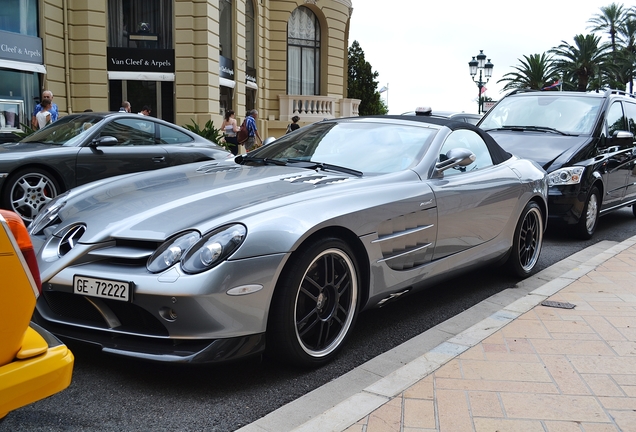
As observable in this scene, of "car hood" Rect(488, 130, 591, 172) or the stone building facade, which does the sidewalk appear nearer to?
"car hood" Rect(488, 130, 591, 172)

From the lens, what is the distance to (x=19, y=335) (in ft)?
6.74

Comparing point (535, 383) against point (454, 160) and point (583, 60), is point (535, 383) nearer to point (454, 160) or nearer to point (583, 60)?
point (454, 160)

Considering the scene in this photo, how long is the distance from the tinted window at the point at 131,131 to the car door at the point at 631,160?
6325 mm

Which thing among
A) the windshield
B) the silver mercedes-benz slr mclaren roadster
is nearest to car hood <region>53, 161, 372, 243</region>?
the silver mercedes-benz slr mclaren roadster

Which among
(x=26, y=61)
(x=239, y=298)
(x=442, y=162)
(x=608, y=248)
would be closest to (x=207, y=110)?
(x=26, y=61)

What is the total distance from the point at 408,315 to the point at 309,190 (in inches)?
54.0

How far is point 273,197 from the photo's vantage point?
3.61 meters

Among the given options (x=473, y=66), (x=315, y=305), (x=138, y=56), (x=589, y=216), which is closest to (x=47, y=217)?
(x=315, y=305)

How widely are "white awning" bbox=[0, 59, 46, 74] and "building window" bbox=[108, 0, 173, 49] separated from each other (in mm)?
2905

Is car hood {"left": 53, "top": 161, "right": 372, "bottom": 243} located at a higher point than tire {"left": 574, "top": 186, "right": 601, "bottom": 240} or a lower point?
higher

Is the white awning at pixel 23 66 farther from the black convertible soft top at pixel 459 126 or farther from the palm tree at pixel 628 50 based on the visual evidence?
the palm tree at pixel 628 50

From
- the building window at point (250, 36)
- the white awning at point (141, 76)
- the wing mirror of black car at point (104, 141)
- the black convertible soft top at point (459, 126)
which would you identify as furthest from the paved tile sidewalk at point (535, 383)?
the building window at point (250, 36)

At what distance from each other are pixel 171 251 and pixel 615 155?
22.8 feet

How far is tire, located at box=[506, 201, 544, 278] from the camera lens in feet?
18.0
